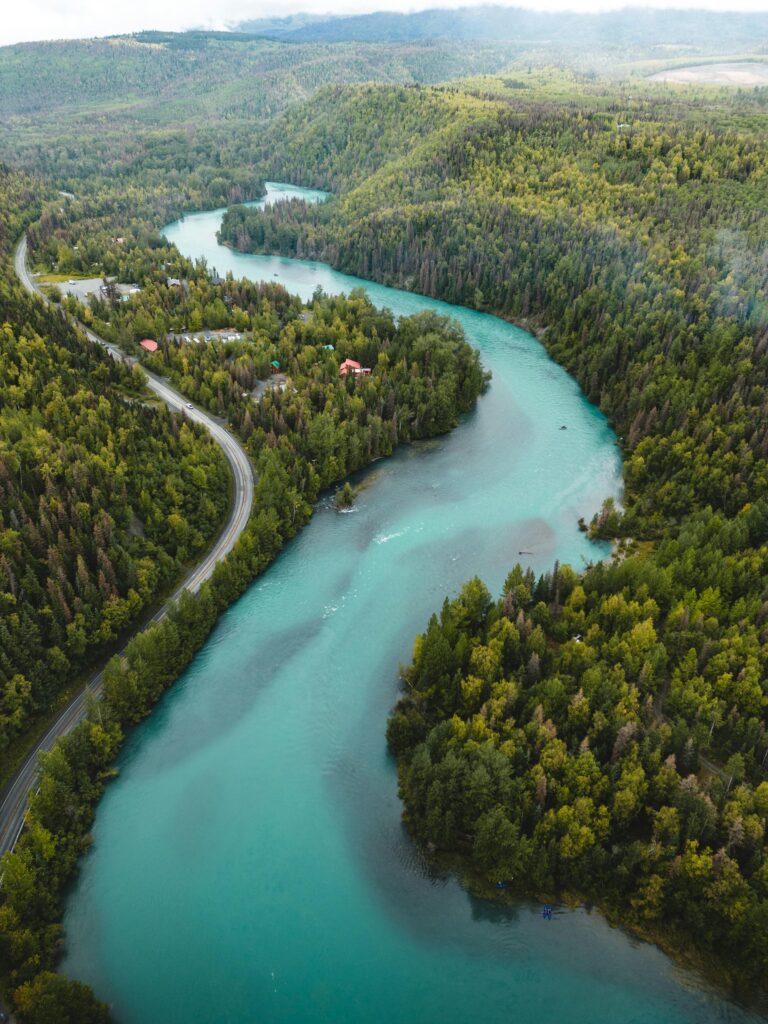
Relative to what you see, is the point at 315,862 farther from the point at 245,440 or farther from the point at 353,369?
the point at 353,369

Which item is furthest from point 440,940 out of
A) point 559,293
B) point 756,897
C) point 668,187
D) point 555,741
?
point 668,187

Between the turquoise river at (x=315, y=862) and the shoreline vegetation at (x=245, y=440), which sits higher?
Answer: the shoreline vegetation at (x=245, y=440)

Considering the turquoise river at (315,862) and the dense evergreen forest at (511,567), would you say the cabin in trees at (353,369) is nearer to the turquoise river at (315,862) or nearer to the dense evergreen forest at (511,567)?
the dense evergreen forest at (511,567)

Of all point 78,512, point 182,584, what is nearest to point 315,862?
point 182,584

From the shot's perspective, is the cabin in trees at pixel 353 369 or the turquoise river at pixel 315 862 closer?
the turquoise river at pixel 315 862

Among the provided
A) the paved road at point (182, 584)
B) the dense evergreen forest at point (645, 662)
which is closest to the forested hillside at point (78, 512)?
the paved road at point (182, 584)

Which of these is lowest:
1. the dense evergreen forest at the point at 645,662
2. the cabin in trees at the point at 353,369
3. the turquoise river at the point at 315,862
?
the turquoise river at the point at 315,862

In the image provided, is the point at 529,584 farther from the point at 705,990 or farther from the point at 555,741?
the point at 705,990
